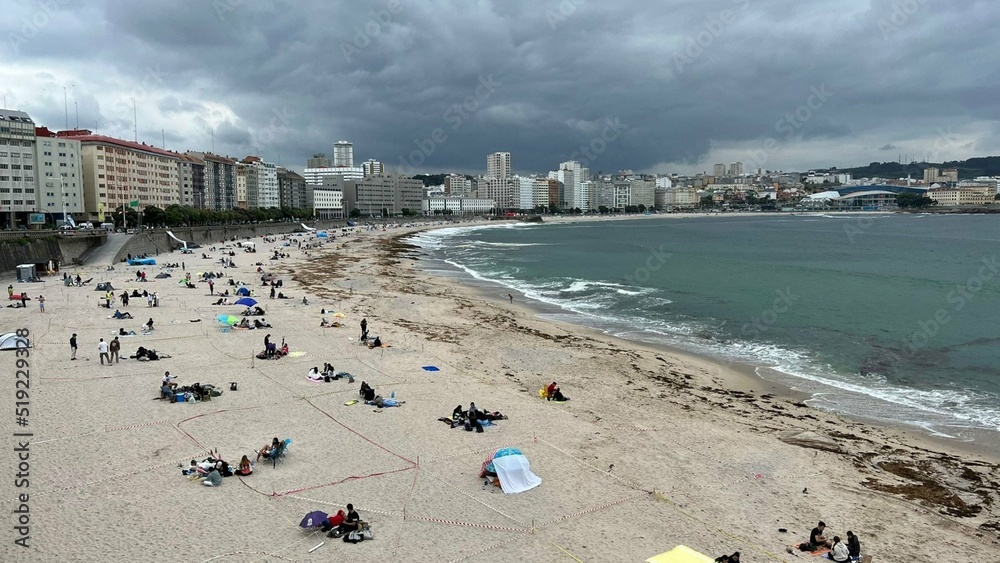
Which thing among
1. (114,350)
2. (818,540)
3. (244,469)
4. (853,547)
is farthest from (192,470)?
(853,547)

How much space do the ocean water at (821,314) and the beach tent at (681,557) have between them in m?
10.6

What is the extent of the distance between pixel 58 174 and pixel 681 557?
294ft

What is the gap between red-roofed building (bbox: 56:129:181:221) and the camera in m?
85.1

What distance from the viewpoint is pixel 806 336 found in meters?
27.3

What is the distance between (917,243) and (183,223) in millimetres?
99262

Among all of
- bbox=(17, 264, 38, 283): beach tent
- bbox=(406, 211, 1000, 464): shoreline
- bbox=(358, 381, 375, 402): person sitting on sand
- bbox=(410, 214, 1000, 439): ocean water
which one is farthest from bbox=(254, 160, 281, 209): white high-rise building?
bbox=(358, 381, 375, 402): person sitting on sand

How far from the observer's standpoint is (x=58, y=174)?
252 ft

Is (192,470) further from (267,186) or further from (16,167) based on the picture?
(267,186)

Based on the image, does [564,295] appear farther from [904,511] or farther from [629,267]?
[904,511]

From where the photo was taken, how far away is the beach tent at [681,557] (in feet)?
28.3

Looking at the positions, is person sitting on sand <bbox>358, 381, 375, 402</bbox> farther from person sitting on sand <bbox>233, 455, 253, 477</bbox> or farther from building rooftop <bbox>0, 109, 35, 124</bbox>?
building rooftop <bbox>0, 109, 35, 124</bbox>

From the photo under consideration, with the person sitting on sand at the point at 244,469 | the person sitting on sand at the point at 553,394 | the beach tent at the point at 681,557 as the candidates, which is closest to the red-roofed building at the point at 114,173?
the person sitting on sand at the point at 553,394

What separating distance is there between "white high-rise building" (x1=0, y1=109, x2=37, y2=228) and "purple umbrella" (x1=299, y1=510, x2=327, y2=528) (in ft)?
262

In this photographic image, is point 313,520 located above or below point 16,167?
below
